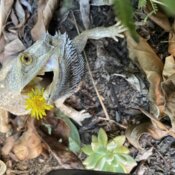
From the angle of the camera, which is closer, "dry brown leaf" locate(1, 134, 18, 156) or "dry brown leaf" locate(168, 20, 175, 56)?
"dry brown leaf" locate(168, 20, 175, 56)

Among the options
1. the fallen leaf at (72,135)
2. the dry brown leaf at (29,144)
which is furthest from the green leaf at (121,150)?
the dry brown leaf at (29,144)

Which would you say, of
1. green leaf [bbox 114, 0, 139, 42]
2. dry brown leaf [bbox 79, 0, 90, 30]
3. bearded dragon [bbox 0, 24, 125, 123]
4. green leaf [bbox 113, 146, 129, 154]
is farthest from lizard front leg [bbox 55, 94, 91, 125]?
green leaf [bbox 114, 0, 139, 42]

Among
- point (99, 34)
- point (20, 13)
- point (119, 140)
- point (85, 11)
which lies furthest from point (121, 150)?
point (20, 13)

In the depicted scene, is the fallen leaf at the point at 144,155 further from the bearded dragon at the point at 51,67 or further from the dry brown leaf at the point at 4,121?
the dry brown leaf at the point at 4,121

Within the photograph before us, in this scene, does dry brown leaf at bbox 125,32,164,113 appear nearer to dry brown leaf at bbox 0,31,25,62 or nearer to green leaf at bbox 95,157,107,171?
green leaf at bbox 95,157,107,171

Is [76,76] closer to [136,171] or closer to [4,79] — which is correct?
[4,79]

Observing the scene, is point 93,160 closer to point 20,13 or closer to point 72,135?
point 72,135
